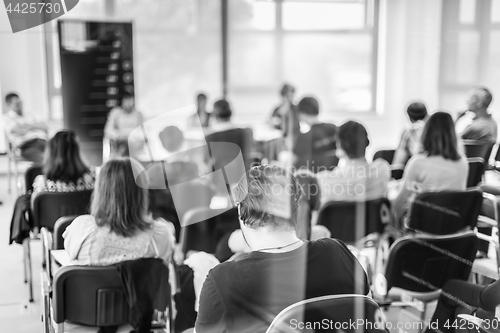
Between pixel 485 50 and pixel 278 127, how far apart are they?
2.94 metres

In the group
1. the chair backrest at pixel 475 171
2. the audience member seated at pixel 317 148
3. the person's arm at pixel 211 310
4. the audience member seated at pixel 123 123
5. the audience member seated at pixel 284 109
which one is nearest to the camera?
the person's arm at pixel 211 310

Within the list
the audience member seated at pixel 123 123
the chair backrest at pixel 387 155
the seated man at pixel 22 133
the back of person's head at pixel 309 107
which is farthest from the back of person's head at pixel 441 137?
the audience member seated at pixel 123 123

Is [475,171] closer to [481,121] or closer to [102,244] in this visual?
[481,121]

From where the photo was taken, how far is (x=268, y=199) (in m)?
1.53

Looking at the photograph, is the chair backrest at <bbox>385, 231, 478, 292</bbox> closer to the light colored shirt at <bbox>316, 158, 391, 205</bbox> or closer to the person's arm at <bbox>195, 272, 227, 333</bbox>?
the light colored shirt at <bbox>316, 158, 391, 205</bbox>

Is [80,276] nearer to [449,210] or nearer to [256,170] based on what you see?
[256,170]

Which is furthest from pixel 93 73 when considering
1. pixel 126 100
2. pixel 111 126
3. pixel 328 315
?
pixel 328 315

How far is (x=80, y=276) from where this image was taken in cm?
197

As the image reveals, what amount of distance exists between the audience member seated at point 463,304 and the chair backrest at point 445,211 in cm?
76

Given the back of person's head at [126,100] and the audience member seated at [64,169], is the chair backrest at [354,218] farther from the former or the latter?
the back of person's head at [126,100]

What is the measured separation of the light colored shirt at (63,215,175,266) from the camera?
2.18m

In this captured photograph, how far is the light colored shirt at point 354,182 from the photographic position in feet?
10.8

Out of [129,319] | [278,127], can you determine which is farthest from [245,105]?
[129,319]

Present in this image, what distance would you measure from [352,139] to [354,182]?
0.25m
